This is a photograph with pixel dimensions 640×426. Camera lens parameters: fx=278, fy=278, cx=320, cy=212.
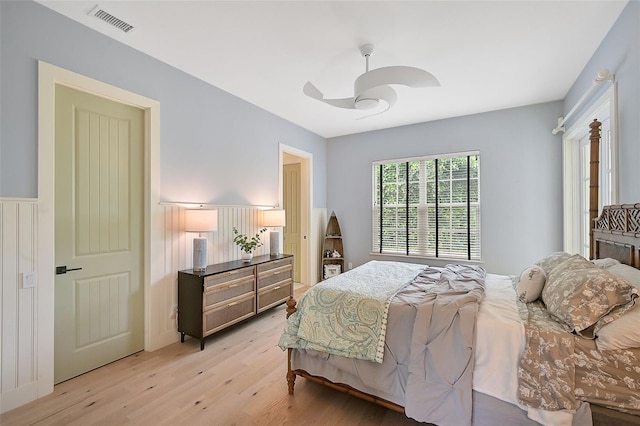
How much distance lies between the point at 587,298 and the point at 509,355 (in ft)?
1.62

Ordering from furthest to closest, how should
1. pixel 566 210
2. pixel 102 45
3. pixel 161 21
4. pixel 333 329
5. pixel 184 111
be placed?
pixel 566 210 < pixel 184 111 < pixel 102 45 < pixel 161 21 < pixel 333 329

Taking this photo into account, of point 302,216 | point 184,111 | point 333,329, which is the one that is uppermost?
point 184,111

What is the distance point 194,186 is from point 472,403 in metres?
3.08

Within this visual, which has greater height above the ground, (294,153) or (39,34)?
(39,34)

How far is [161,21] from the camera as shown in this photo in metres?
2.21

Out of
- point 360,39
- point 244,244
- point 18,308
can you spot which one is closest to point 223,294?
point 244,244

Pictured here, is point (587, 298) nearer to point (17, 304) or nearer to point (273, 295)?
point (273, 295)

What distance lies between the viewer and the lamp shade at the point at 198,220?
9.30 ft

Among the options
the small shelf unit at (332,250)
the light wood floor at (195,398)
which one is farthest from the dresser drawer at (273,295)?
the small shelf unit at (332,250)

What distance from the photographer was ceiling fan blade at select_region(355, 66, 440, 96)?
6.97 feet

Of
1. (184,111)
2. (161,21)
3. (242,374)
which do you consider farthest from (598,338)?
(184,111)

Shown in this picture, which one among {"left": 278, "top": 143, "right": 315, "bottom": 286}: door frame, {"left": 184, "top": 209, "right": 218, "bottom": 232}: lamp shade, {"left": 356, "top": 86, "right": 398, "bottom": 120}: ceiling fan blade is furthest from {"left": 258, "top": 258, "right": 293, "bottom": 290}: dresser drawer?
{"left": 356, "top": 86, "right": 398, "bottom": 120}: ceiling fan blade

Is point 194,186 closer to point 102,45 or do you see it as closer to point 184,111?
point 184,111

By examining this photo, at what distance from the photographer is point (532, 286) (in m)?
1.91
